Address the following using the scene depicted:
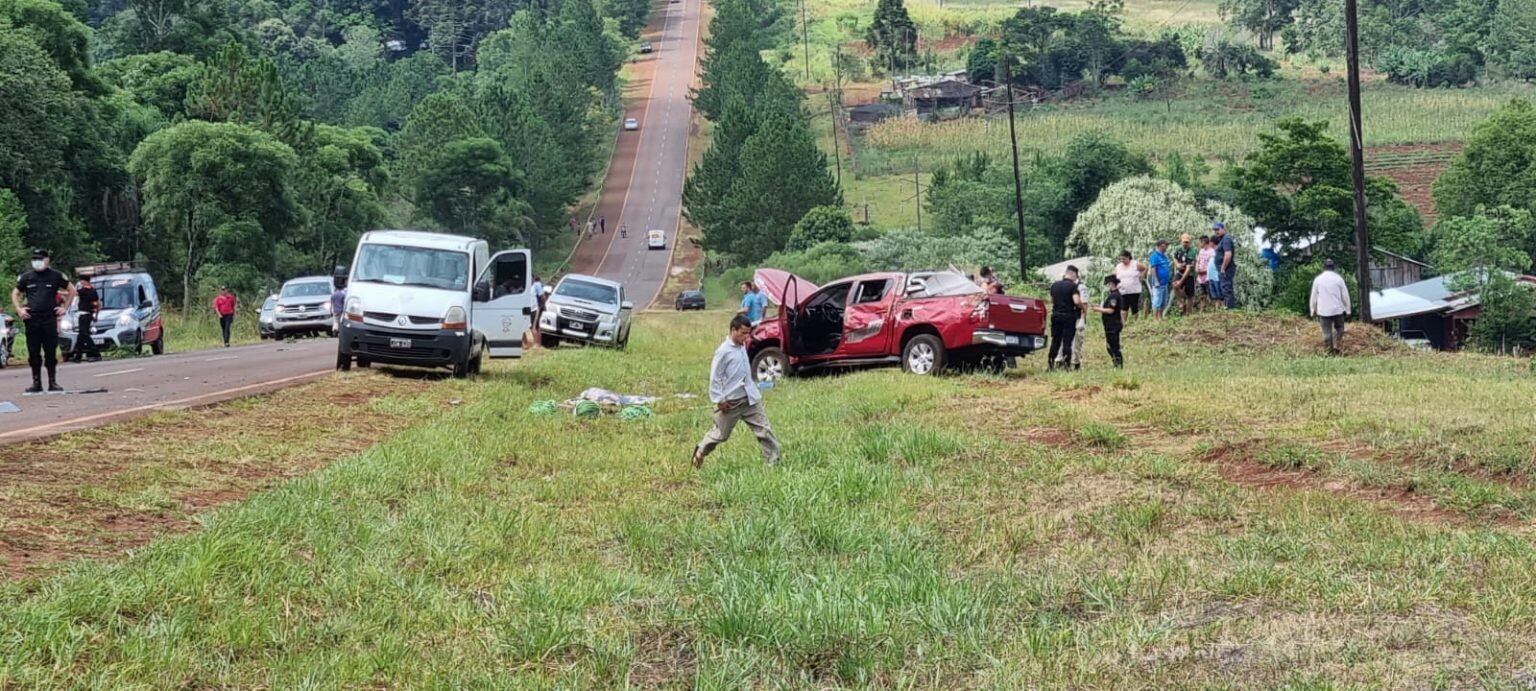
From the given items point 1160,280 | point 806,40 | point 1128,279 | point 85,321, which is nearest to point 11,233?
point 85,321

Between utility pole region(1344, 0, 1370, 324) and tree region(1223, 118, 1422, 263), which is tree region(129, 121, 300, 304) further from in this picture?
tree region(1223, 118, 1422, 263)

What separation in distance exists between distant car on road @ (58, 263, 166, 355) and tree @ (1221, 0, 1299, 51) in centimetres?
13784

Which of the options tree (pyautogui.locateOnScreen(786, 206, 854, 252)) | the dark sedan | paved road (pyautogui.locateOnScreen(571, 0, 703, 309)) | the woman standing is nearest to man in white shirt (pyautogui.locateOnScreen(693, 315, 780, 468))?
the woman standing

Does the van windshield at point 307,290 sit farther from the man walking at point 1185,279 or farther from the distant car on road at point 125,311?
the man walking at point 1185,279

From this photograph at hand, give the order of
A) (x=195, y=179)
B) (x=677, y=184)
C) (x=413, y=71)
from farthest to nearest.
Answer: (x=413, y=71) < (x=677, y=184) < (x=195, y=179)

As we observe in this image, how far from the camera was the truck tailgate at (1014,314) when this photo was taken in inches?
816

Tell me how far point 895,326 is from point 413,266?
696cm

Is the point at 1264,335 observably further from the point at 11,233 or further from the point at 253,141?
the point at 253,141

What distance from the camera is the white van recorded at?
20.9 m

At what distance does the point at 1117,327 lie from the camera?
2164cm

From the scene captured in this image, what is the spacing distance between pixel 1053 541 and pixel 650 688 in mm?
3720

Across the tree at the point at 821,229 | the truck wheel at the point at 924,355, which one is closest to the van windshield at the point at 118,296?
the truck wheel at the point at 924,355

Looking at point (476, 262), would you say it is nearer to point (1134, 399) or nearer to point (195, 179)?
point (1134, 399)

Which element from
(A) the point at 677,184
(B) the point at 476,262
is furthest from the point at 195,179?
(A) the point at 677,184
